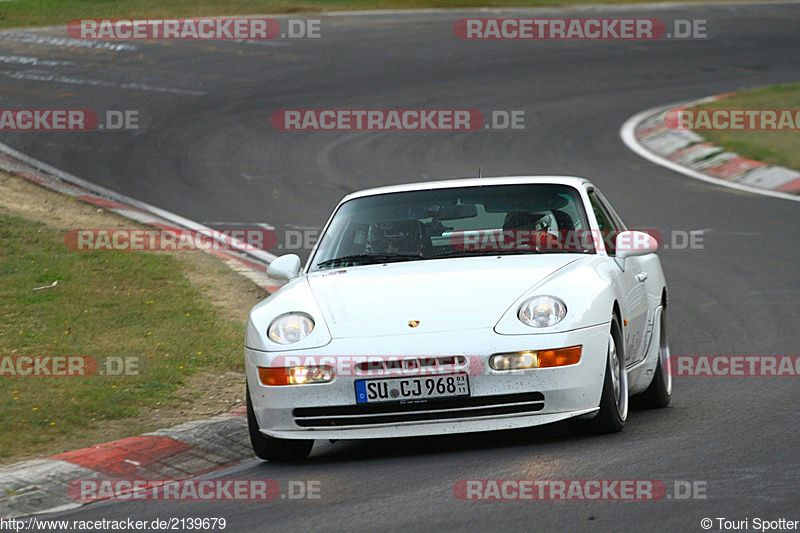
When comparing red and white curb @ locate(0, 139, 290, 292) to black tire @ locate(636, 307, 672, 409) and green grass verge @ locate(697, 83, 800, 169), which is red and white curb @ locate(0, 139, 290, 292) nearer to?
black tire @ locate(636, 307, 672, 409)

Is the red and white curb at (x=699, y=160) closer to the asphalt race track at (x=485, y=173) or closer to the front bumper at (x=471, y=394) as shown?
the asphalt race track at (x=485, y=173)

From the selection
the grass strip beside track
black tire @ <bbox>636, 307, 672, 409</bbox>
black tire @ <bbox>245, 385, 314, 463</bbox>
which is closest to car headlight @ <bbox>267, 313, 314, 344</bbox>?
black tire @ <bbox>245, 385, 314, 463</bbox>

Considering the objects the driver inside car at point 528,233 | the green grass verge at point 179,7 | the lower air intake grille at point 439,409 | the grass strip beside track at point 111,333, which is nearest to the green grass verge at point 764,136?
the grass strip beside track at point 111,333

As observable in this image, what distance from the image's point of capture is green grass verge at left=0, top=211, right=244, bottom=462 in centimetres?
723

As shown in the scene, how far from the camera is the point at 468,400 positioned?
602 cm

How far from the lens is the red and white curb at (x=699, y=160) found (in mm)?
15695

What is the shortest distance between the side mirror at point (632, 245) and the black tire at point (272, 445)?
190cm

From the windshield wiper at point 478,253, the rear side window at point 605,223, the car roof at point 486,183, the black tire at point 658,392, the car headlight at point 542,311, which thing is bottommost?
the black tire at point 658,392

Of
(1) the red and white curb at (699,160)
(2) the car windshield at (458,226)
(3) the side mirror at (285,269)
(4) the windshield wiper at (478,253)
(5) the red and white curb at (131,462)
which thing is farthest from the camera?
(1) the red and white curb at (699,160)

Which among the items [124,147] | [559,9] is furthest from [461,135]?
[559,9]

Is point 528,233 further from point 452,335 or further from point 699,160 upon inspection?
point 699,160

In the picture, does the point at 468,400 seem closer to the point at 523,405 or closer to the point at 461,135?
the point at 523,405

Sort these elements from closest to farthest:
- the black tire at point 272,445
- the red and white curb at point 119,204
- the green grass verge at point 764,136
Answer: the black tire at point 272,445
the red and white curb at point 119,204
the green grass verge at point 764,136

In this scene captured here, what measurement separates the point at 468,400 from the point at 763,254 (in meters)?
6.80
